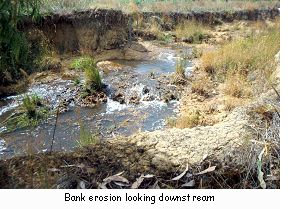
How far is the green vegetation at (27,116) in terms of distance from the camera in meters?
5.80

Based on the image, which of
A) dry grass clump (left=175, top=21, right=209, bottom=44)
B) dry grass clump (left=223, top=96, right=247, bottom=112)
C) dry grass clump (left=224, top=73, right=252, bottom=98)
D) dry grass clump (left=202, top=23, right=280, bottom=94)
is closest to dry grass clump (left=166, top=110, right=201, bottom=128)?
dry grass clump (left=223, top=96, right=247, bottom=112)

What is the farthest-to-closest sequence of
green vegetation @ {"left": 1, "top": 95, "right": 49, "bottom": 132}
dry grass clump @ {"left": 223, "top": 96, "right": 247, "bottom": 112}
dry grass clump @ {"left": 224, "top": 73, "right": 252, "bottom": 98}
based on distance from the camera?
1. dry grass clump @ {"left": 224, "top": 73, "right": 252, "bottom": 98}
2. dry grass clump @ {"left": 223, "top": 96, "right": 247, "bottom": 112}
3. green vegetation @ {"left": 1, "top": 95, "right": 49, "bottom": 132}

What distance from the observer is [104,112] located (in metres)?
6.40

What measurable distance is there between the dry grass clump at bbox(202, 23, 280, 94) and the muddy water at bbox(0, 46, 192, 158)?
91cm

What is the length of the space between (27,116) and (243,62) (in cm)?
420

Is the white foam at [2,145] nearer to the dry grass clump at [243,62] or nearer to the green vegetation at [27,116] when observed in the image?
the green vegetation at [27,116]

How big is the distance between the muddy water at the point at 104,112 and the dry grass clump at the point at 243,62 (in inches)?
35.8

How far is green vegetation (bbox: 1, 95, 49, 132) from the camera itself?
5805 mm

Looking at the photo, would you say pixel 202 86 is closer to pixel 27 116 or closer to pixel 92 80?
pixel 92 80

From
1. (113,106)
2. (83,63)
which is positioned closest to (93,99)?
(113,106)

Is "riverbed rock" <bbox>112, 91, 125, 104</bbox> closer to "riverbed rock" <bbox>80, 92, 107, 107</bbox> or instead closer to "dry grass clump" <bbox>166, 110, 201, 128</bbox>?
"riverbed rock" <bbox>80, 92, 107, 107</bbox>

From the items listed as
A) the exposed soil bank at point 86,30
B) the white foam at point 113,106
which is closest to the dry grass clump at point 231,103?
the white foam at point 113,106
